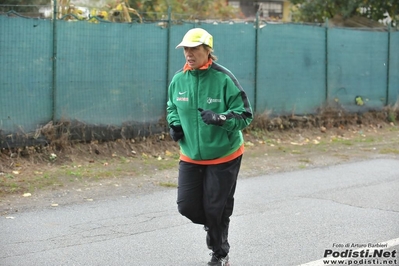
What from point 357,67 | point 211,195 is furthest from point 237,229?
point 357,67

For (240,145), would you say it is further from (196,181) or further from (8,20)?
(8,20)

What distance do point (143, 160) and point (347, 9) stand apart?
32.6 feet

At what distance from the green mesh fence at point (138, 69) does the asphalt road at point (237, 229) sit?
2743 mm

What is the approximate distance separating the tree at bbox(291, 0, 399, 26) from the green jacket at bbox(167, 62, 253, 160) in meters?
13.9

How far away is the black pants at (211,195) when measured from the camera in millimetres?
5527

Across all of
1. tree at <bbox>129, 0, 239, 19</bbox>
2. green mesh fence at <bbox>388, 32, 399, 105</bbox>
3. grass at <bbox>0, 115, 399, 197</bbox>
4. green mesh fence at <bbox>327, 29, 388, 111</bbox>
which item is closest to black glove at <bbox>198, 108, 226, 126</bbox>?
grass at <bbox>0, 115, 399, 197</bbox>

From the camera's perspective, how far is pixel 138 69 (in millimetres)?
11930

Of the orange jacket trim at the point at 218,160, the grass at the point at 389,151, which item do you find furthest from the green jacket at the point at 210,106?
the grass at the point at 389,151

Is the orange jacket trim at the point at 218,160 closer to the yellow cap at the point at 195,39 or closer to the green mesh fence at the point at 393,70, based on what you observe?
the yellow cap at the point at 195,39

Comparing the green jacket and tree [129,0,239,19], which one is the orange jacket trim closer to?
the green jacket

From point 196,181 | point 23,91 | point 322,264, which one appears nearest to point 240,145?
point 196,181

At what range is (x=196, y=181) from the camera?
5.60m

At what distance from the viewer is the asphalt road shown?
610 cm

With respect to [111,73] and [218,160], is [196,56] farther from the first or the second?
[111,73]
